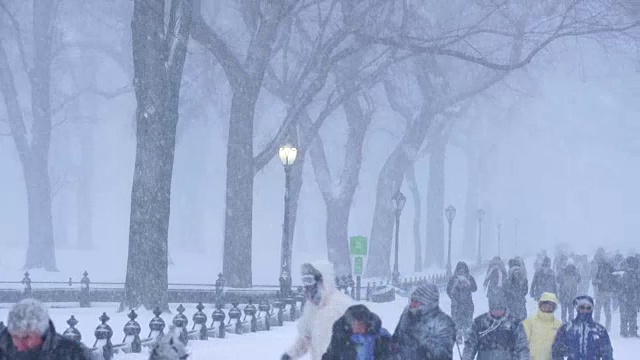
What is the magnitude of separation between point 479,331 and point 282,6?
52.3 feet

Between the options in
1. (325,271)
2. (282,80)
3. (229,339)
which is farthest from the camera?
(282,80)

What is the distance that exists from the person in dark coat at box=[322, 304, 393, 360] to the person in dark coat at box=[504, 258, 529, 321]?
10862 mm

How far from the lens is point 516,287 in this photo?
59.5ft

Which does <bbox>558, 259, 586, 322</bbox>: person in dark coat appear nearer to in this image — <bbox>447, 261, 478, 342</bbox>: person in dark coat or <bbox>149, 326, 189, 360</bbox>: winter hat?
<bbox>447, 261, 478, 342</bbox>: person in dark coat

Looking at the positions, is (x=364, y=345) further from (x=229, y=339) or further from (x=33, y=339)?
(x=229, y=339)

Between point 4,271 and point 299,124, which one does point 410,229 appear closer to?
point 4,271

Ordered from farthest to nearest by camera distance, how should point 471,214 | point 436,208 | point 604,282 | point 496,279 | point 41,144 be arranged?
point 471,214
point 436,208
point 41,144
point 604,282
point 496,279

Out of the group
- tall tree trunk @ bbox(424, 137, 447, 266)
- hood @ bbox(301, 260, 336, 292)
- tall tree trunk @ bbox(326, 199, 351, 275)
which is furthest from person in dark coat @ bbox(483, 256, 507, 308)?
tall tree trunk @ bbox(424, 137, 447, 266)

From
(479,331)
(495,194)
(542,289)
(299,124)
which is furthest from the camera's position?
(495,194)

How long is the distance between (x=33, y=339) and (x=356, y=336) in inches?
93.5

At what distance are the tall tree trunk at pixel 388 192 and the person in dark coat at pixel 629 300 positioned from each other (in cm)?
1590

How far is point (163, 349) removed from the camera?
5.45 meters

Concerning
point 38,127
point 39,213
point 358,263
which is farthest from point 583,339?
point 38,127

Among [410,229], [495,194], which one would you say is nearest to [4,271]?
[410,229]
